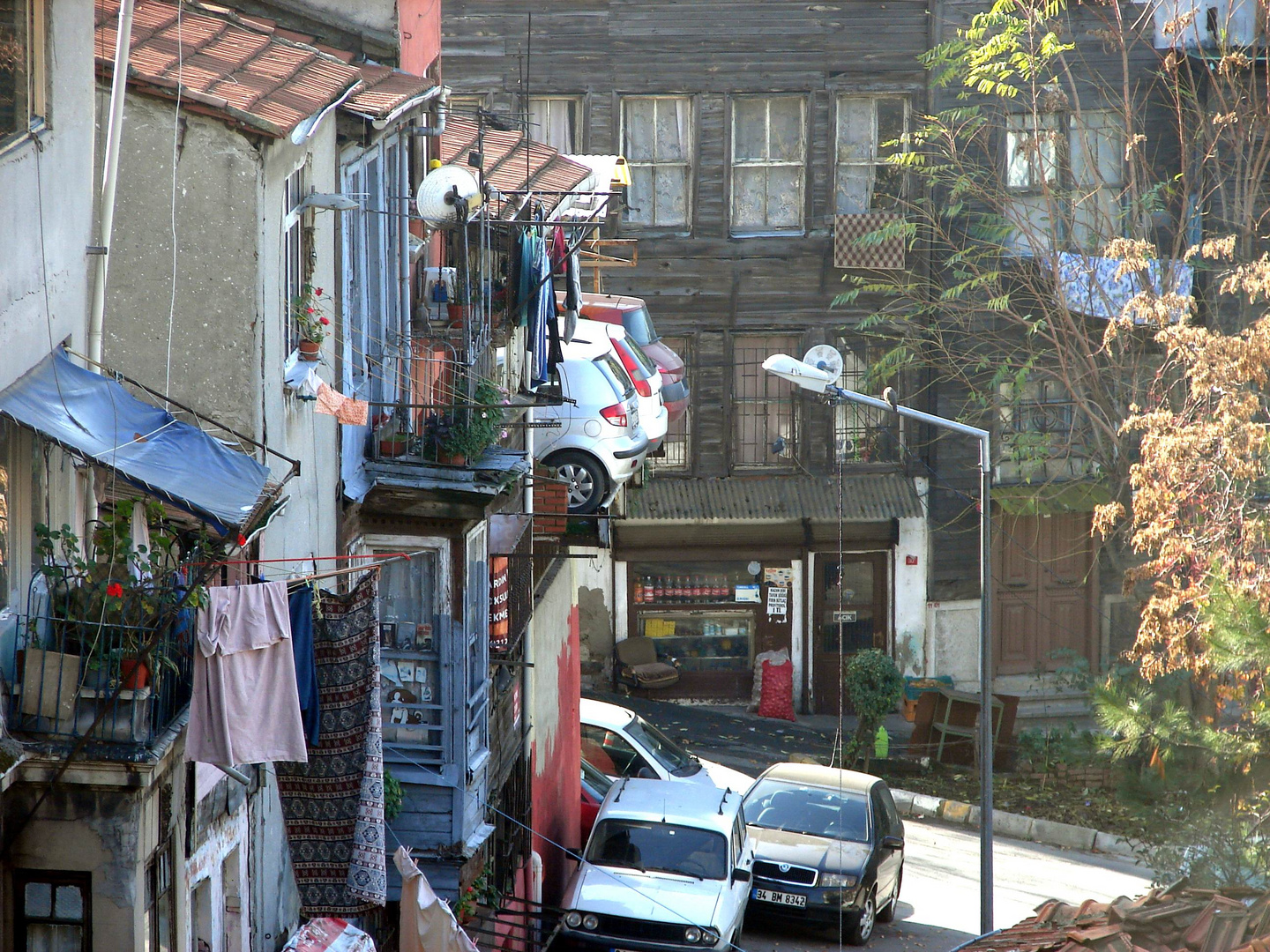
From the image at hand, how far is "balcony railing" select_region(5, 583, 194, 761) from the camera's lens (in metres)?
7.95

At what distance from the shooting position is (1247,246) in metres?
26.0

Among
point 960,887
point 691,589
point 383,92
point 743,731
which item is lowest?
point 960,887

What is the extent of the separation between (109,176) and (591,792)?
14.9m

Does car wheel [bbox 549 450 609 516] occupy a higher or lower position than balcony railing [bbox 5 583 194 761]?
higher

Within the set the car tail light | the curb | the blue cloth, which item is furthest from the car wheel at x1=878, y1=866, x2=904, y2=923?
the blue cloth

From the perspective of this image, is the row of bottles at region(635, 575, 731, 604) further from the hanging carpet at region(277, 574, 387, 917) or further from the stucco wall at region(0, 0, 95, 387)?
the stucco wall at region(0, 0, 95, 387)

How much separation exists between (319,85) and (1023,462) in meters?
20.0

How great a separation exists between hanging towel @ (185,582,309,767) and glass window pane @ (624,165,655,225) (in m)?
20.5

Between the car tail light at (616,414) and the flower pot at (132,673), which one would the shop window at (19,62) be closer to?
the flower pot at (132,673)

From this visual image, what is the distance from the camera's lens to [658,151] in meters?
28.9

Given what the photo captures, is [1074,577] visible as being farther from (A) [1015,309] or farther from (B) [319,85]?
(B) [319,85]

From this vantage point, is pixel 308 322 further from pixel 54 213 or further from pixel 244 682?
pixel 244 682

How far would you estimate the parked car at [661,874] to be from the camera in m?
17.4

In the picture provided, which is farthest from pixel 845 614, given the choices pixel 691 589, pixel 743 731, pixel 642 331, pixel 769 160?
pixel 769 160
